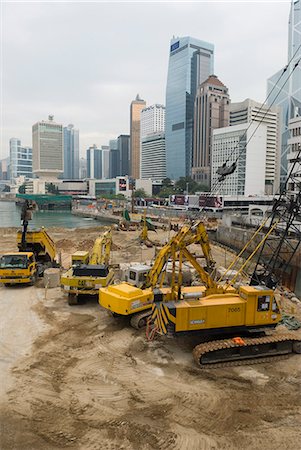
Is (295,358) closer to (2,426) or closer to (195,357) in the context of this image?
(195,357)

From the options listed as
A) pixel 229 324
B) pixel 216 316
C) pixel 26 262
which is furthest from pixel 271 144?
pixel 216 316

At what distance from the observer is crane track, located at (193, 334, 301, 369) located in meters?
10.8

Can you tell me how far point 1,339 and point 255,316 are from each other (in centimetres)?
905

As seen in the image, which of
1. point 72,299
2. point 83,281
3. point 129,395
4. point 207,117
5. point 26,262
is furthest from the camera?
point 207,117

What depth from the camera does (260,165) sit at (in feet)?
516

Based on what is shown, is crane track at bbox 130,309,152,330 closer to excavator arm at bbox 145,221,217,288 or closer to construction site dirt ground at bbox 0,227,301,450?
construction site dirt ground at bbox 0,227,301,450

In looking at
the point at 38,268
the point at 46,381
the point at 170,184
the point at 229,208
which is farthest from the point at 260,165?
the point at 46,381

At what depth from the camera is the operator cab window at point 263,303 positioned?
12.0 m

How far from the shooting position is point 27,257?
767 inches

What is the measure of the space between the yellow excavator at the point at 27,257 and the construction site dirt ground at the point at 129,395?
5505 millimetres

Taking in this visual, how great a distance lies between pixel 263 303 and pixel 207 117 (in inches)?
7477

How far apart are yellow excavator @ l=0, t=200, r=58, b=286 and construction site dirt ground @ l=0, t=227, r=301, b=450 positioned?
5.50 meters

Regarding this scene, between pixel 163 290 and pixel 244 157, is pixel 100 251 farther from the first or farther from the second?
pixel 244 157

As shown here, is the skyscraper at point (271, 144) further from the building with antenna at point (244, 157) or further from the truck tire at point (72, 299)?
the truck tire at point (72, 299)
